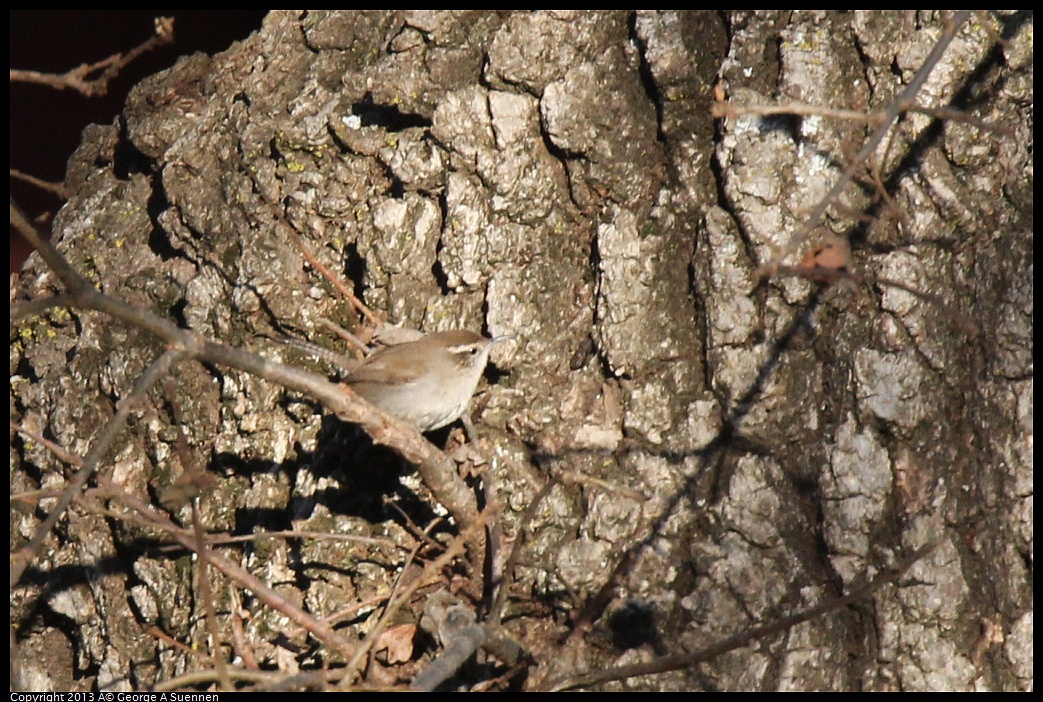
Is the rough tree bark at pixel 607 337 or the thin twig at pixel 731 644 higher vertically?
the rough tree bark at pixel 607 337

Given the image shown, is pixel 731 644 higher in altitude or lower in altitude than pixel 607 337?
lower

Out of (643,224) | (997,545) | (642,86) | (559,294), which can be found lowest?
(997,545)

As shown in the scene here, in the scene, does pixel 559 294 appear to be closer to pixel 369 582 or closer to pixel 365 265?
pixel 365 265

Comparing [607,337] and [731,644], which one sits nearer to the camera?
[731,644]

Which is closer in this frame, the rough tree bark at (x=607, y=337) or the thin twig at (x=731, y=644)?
the thin twig at (x=731, y=644)

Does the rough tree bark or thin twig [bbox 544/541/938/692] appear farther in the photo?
the rough tree bark

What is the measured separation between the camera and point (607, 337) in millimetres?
3389

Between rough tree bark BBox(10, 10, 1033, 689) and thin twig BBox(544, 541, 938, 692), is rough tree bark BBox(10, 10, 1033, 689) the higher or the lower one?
the higher one

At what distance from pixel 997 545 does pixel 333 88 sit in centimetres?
291

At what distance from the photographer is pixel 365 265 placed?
3.61 m

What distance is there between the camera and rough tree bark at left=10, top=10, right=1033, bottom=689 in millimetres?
3078

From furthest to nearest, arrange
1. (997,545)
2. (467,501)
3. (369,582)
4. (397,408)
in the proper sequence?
(397,408) → (369,582) → (467,501) → (997,545)

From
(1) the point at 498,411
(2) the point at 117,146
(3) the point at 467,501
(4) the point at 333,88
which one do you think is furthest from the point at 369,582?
(2) the point at 117,146

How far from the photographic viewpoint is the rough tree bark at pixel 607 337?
308 cm
